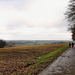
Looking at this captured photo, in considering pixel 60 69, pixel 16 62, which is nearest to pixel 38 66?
pixel 60 69

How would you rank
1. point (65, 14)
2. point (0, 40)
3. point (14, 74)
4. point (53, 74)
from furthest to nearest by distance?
point (0, 40)
point (65, 14)
point (14, 74)
point (53, 74)

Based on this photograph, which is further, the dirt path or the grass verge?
the grass verge

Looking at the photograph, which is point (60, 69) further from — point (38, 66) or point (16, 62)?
point (16, 62)

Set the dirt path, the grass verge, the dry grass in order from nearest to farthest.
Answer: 1. the dirt path
2. the grass verge
3. the dry grass

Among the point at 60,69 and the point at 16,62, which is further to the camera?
the point at 16,62

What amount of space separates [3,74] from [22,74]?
145 cm

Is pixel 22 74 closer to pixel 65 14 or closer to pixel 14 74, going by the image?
pixel 14 74

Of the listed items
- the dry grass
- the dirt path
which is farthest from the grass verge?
the dirt path

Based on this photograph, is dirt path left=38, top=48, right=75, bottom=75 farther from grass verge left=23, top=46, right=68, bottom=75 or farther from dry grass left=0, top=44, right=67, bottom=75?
dry grass left=0, top=44, right=67, bottom=75

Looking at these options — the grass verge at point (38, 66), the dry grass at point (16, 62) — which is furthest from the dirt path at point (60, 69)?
the dry grass at point (16, 62)

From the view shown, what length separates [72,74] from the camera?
6000 millimetres

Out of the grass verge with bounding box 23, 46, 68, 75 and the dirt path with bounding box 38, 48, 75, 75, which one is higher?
the dirt path with bounding box 38, 48, 75, 75

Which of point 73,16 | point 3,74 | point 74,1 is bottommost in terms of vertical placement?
point 3,74

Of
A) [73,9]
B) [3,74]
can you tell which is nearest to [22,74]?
[3,74]
